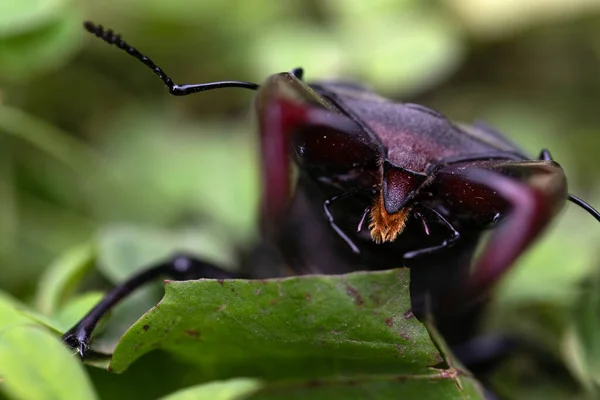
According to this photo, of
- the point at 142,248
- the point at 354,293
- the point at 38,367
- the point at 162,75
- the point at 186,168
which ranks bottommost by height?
the point at 186,168

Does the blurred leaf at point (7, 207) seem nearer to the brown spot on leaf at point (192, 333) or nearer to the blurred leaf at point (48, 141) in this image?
the blurred leaf at point (48, 141)

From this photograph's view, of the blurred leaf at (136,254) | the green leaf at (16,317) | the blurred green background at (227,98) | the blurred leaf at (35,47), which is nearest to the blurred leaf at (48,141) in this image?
the blurred green background at (227,98)

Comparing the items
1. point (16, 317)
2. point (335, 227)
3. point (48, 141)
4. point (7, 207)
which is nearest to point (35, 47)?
point (48, 141)

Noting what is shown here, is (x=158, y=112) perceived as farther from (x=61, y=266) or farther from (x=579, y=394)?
(x=579, y=394)

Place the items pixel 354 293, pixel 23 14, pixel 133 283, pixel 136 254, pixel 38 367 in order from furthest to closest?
pixel 23 14, pixel 136 254, pixel 133 283, pixel 354 293, pixel 38 367

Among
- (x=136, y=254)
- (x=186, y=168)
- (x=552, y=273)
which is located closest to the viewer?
(x=136, y=254)

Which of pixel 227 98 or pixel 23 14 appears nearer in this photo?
pixel 23 14

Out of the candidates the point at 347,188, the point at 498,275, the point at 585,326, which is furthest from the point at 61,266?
the point at 585,326

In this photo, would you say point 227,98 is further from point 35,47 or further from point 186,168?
point 35,47
